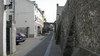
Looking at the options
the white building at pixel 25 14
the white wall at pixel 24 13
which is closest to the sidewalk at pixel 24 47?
the white building at pixel 25 14

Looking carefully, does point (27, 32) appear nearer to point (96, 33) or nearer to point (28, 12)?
point (28, 12)

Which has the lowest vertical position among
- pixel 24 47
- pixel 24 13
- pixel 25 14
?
pixel 24 47

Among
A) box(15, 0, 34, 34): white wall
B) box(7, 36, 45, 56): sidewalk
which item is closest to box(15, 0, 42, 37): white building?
box(15, 0, 34, 34): white wall

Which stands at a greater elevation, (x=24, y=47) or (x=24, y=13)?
(x=24, y=13)

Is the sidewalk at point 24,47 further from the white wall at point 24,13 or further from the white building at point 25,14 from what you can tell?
the white wall at point 24,13

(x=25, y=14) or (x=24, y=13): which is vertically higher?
(x=24, y=13)

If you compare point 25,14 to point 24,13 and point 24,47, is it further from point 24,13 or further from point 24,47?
point 24,47

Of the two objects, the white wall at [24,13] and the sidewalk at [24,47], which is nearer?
the sidewalk at [24,47]

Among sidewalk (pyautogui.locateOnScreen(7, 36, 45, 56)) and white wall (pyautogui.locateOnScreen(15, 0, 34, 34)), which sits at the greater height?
white wall (pyautogui.locateOnScreen(15, 0, 34, 34))

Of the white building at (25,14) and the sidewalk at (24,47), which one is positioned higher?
the white building at (25,14)

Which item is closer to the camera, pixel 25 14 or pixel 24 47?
pixel 24 47

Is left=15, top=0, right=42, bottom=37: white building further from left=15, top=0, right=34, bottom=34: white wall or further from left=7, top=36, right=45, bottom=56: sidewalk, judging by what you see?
left=7, top=36, right=45, bottom=56: sidewalk

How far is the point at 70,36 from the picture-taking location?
7441 mm

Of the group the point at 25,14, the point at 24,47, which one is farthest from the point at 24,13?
the point at 24,47
